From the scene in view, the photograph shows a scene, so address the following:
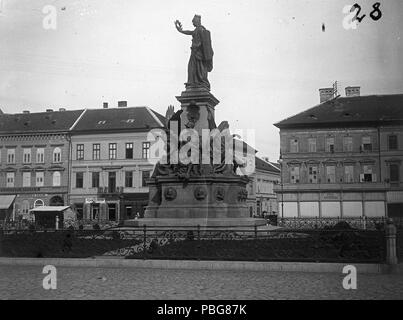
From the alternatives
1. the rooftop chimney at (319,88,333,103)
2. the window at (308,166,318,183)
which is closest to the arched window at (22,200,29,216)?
the window at (308,166,318,183)

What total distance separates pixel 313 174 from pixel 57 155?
27410 millimetres

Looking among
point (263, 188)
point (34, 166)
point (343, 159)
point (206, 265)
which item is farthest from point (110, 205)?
point (206, 265)

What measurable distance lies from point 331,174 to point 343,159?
6.73ft

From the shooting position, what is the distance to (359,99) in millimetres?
55500

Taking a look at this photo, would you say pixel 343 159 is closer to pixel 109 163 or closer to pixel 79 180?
pixel 109 163

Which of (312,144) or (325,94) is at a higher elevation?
(325,94)

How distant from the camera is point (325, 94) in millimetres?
60688

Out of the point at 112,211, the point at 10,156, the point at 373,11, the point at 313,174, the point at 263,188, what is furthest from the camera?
the point at 263,188

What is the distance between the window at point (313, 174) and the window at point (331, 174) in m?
1.17

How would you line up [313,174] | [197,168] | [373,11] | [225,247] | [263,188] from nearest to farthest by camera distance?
[373,11] → [225,247] → [197,168] → [313,174] → [263,188]

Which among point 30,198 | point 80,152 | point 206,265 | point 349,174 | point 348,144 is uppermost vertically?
point 348,144

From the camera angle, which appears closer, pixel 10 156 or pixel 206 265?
pixel 206 265

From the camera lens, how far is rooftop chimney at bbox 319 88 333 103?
60.0 meters
